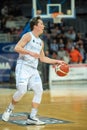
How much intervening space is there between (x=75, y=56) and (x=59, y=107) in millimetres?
9982

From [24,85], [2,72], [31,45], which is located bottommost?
[2,72]

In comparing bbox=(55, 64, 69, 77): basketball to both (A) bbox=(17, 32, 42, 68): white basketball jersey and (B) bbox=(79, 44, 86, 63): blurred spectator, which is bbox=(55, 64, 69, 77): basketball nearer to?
(A) bbox=(17, 32, 42, 68): white basketball jersey

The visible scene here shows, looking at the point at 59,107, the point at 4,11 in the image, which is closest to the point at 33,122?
the point at 59,107

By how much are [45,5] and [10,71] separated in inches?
129

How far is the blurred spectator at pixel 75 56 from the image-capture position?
71.7 ft

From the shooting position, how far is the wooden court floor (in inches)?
352

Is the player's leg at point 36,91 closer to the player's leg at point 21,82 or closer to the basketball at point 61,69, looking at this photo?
the player's leg at point 21,82

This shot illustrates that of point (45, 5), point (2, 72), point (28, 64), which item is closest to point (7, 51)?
point (2, 72)

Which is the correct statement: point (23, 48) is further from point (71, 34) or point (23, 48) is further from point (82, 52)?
point (71, 34)

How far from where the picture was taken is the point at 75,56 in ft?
71.7

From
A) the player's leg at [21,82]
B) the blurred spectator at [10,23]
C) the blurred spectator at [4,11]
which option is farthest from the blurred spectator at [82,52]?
the player's leg at [21,82]

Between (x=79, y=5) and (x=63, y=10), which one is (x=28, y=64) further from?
(x=79, y=5)

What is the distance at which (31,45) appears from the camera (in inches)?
359

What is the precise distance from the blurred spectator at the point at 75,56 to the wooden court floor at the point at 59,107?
4.51m
